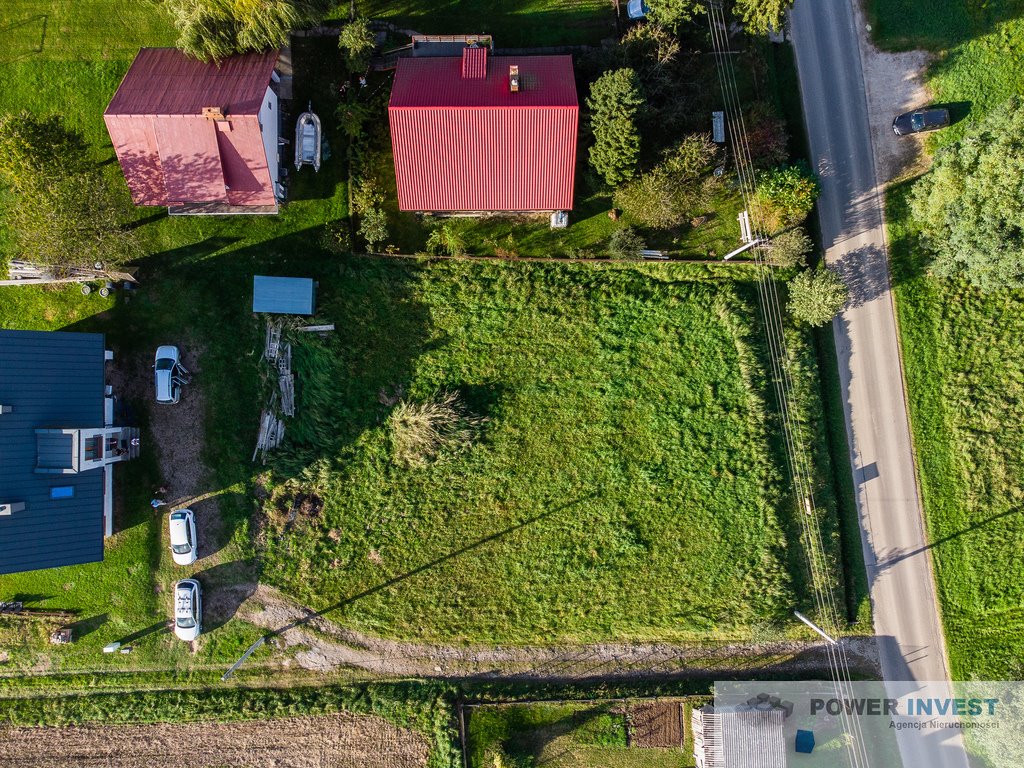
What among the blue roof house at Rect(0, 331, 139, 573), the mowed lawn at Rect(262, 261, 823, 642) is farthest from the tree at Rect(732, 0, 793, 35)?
the blue roof house at Rect(0, 331, 139, 573)

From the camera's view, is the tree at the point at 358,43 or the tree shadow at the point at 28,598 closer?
the tree at the point at 358,43

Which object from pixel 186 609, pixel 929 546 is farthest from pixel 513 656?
pixel 929 546

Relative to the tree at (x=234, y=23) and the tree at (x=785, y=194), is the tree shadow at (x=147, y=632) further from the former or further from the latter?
the tree at (x=785, y=194)

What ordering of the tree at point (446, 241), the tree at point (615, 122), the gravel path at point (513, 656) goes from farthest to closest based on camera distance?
the gravel path at point (513, 656) < the tree at point (446, 241) < the tree at point (615, 122)

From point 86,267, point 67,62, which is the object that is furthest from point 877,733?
point 67,62

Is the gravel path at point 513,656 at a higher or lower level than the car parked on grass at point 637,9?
lower

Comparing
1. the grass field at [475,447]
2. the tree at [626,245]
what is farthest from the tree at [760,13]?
the tree at [626,245]
